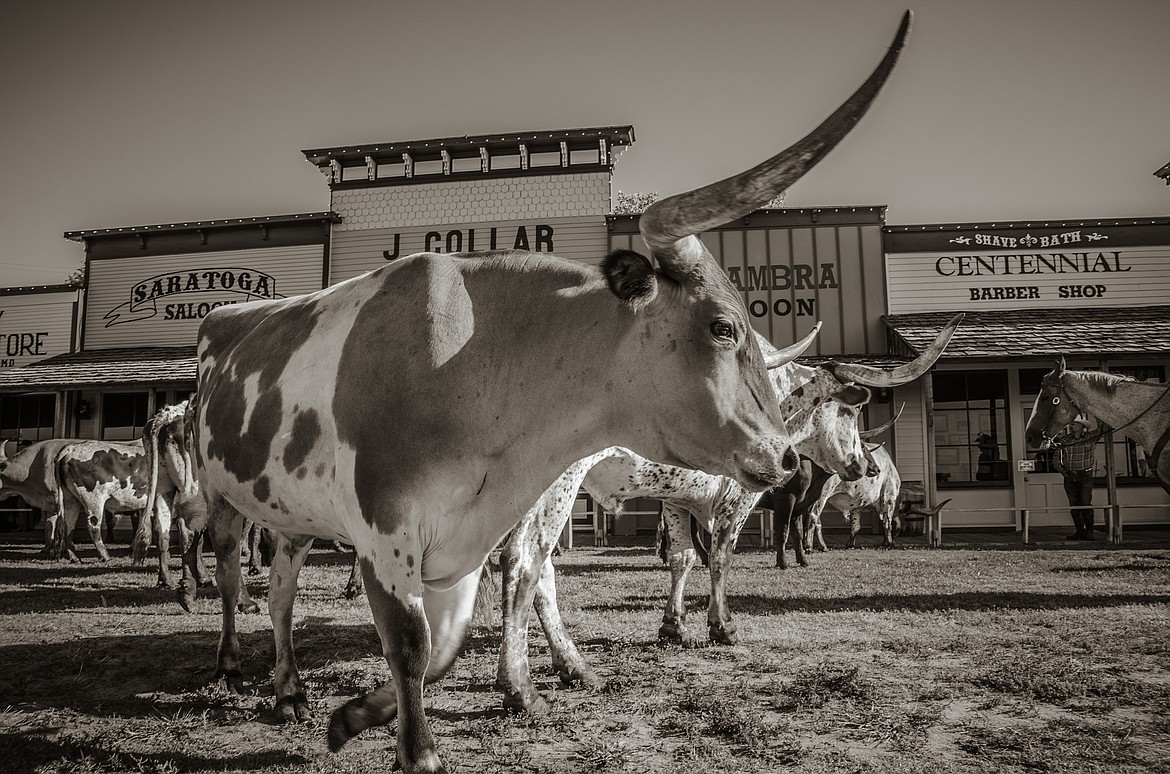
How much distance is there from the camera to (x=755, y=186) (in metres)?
2.40

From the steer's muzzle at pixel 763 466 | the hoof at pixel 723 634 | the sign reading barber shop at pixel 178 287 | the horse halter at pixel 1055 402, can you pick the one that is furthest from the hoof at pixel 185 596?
the sign reading barber shop at pixel 178 287

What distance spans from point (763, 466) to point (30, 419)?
2584cm

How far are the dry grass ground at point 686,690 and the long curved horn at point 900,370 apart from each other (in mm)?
1948

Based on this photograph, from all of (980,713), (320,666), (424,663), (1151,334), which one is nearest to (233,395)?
(424,663)

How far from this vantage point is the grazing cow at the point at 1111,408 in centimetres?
1040

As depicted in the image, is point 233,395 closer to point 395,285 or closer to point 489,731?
point 395,285

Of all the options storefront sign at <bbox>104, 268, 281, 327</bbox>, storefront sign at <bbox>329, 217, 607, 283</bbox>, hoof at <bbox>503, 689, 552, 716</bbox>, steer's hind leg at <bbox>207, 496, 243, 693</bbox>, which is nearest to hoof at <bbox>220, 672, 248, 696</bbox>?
steer's hind leg at <bbox>207, 496, 243, 693</bbox>

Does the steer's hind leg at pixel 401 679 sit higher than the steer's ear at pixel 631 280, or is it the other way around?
the steer's ear at pixel 631 280

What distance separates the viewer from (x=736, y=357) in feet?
9.13

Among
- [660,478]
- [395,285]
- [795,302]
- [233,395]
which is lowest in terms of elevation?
[660,478]

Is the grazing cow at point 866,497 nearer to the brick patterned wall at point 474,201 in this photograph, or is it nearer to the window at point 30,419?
the brick patterned wall at point 474,201

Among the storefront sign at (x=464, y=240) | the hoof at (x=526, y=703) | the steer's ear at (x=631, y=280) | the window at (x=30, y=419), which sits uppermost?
the storefront sign at (x=464, y=240)

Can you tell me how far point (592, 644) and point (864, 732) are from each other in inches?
104

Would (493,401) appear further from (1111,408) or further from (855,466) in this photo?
(1111,408)
